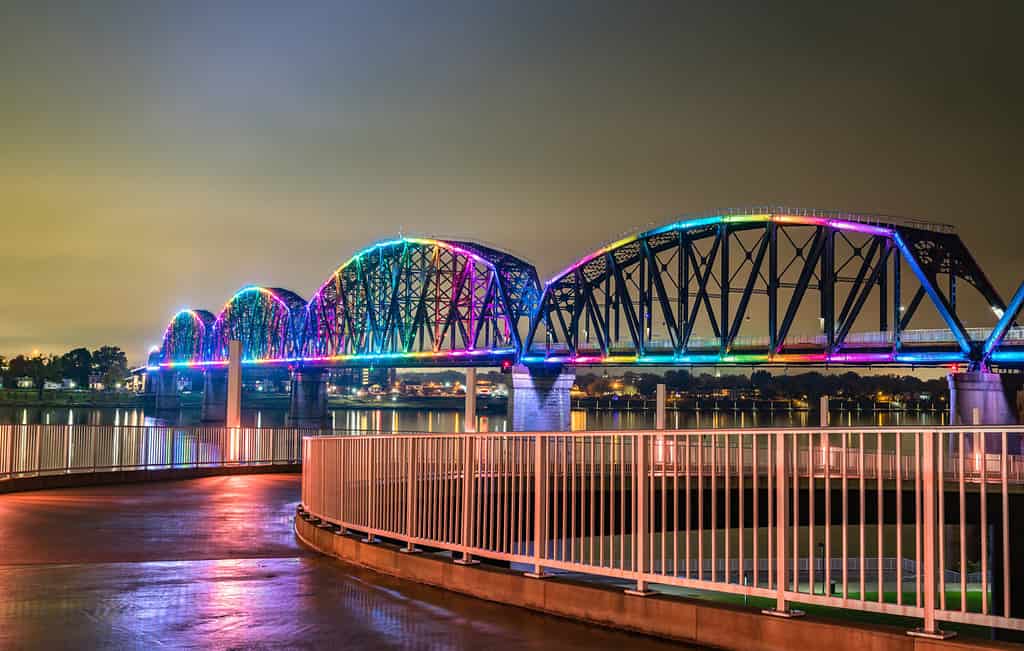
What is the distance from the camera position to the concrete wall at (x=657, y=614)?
701 centimetres

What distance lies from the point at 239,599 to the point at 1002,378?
81.7 meters

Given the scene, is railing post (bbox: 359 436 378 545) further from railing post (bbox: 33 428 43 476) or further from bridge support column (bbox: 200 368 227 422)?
bridge support column (bbox: 200 368 227 422)

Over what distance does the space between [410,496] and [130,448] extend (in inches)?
783

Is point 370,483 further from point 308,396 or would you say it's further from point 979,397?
point 308,396

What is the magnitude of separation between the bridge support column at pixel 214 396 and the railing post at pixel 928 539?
167 meters

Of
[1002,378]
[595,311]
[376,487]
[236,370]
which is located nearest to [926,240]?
[1002,378]

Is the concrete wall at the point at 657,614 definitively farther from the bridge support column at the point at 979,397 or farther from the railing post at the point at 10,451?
the bridge support column at the point at 979,397

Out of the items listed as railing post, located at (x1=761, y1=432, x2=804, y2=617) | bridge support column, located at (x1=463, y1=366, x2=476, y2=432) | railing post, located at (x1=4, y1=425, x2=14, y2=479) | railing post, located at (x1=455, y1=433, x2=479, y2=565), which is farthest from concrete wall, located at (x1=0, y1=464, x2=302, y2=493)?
railing post, located at (x1=761, y1=432, x2=804, y2=617)

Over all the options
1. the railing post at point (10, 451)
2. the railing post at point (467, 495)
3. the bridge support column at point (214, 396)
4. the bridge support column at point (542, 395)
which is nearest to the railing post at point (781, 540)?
the railing post at point (467, 495)

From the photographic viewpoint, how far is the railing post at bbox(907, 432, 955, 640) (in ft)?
22.0

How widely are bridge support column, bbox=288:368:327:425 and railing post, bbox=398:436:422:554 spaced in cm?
14055

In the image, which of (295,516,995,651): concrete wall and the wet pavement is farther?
the wet pavement

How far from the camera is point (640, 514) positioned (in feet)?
29.2

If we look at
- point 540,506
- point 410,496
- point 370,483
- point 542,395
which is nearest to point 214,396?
point 542,395
